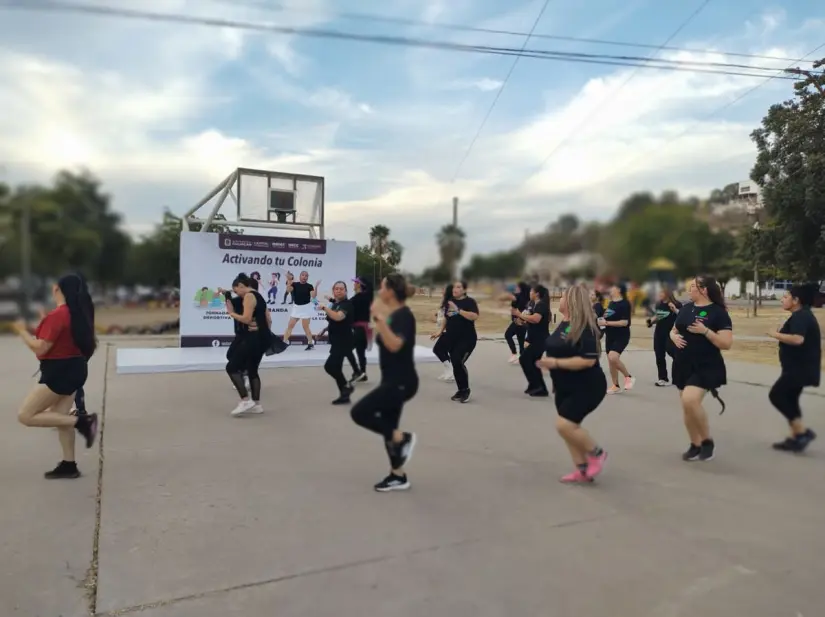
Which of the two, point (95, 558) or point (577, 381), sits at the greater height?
point (577, 381)

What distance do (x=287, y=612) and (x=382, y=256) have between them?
1634mm

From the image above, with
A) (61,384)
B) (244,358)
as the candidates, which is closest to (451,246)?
(61,384)

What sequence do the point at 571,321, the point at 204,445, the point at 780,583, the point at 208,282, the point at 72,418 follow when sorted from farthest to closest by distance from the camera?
the point at 208,282 < the point at 204,445 < the point at 72,418 < the point at 571,321 < the point at 780,583

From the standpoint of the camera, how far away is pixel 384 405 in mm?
3631

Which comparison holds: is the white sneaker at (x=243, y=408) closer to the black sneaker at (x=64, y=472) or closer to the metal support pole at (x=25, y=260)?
the black sneaker at (x=64, y=472)

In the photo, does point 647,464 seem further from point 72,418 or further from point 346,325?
point 72,418

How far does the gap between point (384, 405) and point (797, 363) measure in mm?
3185

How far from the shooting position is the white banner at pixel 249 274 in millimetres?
→ 11125

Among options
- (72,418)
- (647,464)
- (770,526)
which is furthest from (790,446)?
(72,418)

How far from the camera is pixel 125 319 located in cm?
192

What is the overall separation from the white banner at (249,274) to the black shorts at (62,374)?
6749 millimetres

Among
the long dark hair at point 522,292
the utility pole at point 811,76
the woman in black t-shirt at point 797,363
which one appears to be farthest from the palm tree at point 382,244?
the woman in black t-shirt at point 797,363

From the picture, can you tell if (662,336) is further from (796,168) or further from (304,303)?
(304,303)

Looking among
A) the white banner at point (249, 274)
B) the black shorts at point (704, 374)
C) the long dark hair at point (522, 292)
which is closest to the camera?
the long dark hair at point (522, 292)
